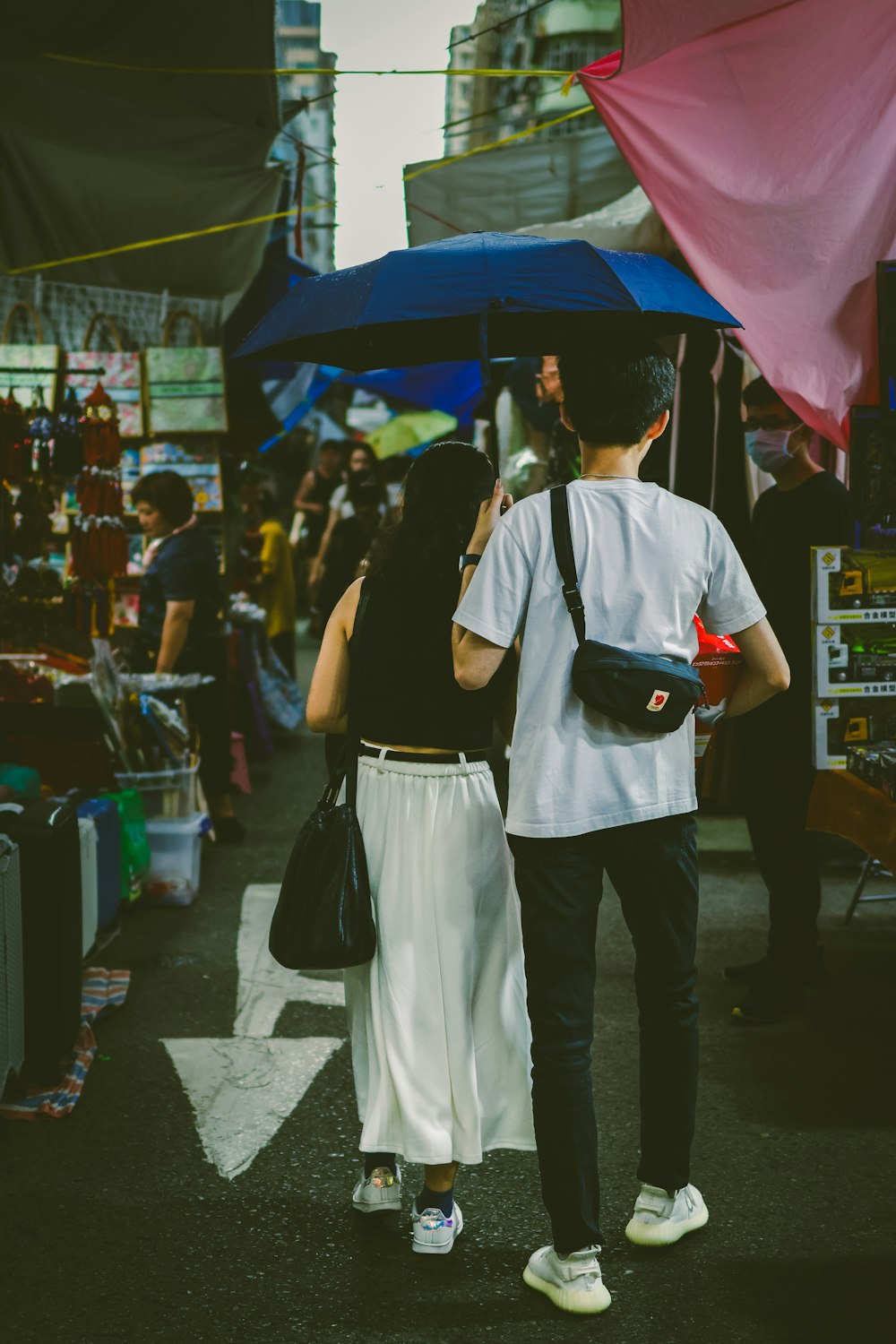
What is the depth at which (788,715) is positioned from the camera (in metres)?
4.82

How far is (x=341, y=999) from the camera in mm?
5293

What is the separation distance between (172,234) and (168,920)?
4.27 m

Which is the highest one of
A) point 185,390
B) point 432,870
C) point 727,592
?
point 185,390

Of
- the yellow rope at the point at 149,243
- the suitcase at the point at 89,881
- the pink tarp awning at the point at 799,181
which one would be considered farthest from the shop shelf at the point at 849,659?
the yellow rope at the point at 149,243

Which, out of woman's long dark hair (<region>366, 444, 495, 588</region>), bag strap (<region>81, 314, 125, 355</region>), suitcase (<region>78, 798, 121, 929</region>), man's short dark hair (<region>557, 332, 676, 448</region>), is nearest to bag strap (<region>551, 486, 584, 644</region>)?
man's short dark hair (<region>557, 332, 676, 448</region>)

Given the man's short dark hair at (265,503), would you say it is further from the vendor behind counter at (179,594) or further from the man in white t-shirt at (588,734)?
the man in white t-shirt at (588,734)

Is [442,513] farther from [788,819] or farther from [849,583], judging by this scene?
[788,819]

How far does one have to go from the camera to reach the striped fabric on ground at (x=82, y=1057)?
4113 mm

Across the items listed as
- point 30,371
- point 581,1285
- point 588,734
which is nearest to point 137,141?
point 30,371

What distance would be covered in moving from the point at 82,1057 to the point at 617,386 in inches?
118

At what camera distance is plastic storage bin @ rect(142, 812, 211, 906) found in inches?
258

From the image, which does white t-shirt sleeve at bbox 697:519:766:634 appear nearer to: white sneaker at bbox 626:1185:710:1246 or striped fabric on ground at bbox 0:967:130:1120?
white sneaker at bbox 626:1185:710:1246

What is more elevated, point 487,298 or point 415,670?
point 487,298

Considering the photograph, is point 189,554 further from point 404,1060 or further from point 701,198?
point 404,1060
